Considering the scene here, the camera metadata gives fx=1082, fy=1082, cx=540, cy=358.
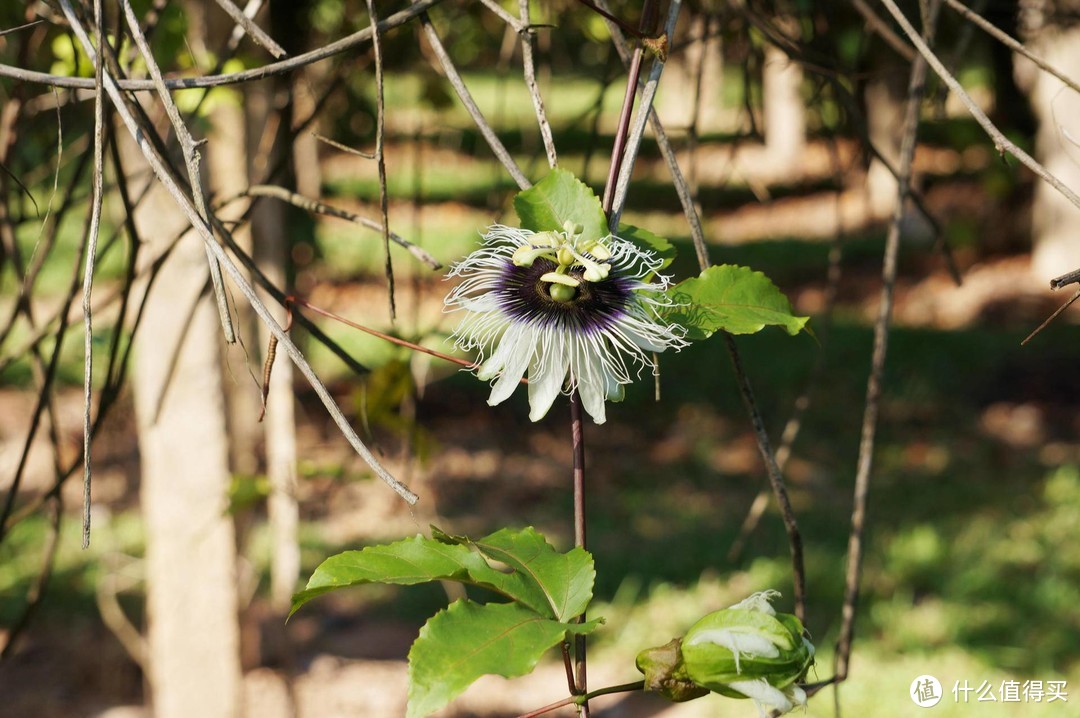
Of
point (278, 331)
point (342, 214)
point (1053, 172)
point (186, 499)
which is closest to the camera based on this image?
point (278, 331)

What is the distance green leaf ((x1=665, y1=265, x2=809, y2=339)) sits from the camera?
1.85ft

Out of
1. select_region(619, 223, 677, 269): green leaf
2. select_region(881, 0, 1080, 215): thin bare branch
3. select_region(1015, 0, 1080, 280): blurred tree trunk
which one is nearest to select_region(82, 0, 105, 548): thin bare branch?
select_region(619, 223, 677, 269): green leaf

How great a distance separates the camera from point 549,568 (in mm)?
529

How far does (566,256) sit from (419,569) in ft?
0.55

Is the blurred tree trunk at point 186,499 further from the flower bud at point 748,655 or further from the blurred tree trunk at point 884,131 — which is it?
the blurred tree trunk at point 884,131

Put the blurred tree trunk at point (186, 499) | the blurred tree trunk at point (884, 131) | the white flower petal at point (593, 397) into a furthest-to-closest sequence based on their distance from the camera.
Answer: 1. the blurred tree trunk at point (884, 131)
2. the blurred tree trunk at point (186, 499)
3. the white flower petal at point (593, 397)

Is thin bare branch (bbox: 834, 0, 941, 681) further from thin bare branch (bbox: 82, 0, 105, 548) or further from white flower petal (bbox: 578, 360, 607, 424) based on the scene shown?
thin bare branch (bbox: 82, 0, 105, 548)

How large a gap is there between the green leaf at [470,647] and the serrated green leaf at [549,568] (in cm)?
1

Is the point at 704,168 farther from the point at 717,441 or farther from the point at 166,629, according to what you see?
the point at 166,629

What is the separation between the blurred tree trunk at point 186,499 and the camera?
1.63 metres

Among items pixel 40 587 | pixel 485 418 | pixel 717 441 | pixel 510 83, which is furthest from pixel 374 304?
pixel 510 83

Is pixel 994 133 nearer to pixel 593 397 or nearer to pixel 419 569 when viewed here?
pixel 593 397

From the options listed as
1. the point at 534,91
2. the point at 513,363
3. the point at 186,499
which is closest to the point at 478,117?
the point at 534,91

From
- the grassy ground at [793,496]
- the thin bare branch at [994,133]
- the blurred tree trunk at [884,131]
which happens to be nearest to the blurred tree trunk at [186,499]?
the grassy ground at [793,496]
